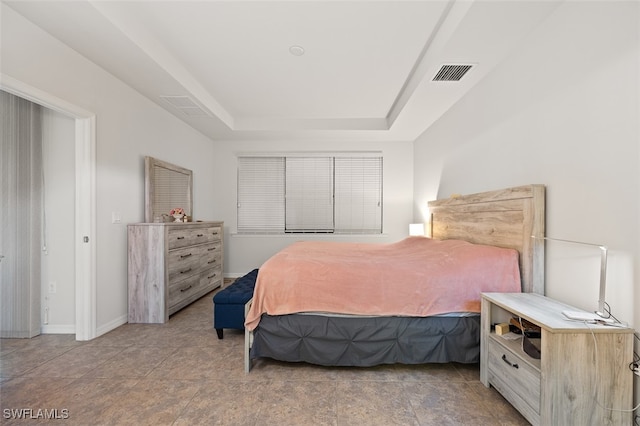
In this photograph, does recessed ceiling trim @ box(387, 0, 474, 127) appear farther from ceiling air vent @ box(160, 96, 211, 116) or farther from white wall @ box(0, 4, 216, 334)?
white wall @ box(0, 4, 216, 334)

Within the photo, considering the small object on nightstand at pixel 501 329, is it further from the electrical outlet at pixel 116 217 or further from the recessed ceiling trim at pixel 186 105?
the recessed ceiling trim at pixel 186 105

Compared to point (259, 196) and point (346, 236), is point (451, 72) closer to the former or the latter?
point (346, 236)

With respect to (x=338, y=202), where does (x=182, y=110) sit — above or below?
above

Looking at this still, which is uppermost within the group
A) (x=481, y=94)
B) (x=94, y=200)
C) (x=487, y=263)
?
(x=481, y=94)

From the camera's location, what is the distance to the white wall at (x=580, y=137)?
133 centimetres

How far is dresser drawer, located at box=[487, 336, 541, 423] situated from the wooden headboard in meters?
0.56

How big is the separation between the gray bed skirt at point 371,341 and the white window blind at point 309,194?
2976 millimetres

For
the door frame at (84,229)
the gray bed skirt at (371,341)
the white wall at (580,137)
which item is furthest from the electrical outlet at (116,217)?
the white wall at (580,137)

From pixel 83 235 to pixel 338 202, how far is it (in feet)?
11.5

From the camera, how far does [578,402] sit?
1271 mm

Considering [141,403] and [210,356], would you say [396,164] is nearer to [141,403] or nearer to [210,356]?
[210,356]

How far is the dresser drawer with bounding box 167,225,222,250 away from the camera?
9.93 feet

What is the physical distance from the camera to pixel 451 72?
2451mm

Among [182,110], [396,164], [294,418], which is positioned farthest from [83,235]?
[396,164]
